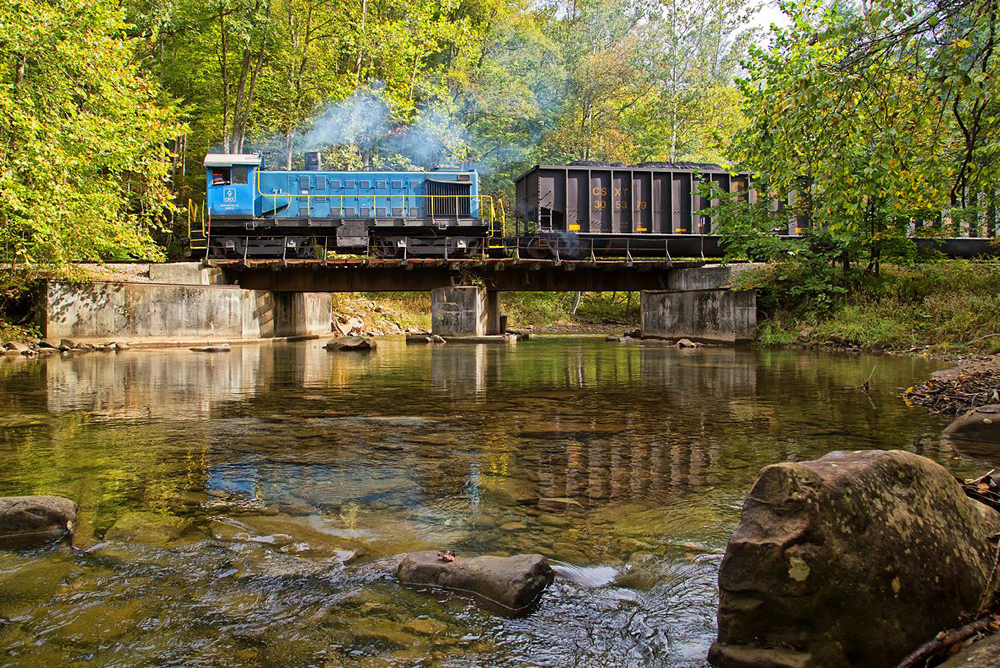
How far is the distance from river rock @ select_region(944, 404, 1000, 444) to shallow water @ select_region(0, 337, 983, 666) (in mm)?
283

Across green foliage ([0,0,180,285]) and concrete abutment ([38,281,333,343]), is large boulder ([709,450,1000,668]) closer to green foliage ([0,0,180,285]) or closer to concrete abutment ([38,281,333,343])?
green foliage ([0,0,180,285])

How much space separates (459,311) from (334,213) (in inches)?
249

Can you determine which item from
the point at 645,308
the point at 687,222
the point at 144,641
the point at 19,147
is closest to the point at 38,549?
the point at 144,641


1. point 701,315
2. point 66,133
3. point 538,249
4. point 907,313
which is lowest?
point 907,313

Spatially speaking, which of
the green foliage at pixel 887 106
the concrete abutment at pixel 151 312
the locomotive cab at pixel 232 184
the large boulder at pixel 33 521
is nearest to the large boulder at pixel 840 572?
the large boulder at pixel 33 521

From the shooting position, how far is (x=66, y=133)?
56.0ft

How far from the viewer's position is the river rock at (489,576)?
227cm

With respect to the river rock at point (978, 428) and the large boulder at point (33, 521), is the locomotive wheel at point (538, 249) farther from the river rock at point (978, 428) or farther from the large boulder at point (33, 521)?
the large boulder at point (33, 521)

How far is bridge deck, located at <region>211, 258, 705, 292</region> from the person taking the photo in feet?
73.3

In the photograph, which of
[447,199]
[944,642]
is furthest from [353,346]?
[944,642]

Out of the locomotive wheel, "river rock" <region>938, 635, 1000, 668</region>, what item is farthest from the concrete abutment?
"river rock" <region>938, 635, 1000, 668</region>

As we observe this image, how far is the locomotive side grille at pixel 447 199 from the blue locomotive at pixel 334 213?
0.13 feet

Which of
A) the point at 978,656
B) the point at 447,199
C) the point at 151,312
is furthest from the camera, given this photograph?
the point at 447,199

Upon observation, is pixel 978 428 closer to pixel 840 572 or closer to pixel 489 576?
pixel 840 572
